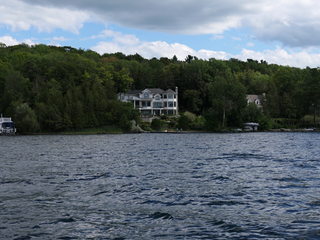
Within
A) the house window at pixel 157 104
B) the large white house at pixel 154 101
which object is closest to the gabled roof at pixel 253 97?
the large white house at pixel 154 101

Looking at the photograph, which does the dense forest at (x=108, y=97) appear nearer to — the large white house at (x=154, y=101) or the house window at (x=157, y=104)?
the large white house at (x=154, y=101)

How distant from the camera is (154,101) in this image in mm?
151000

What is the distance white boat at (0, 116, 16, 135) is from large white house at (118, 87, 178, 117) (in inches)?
1696

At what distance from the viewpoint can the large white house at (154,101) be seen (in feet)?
492

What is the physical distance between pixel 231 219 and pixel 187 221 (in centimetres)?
180

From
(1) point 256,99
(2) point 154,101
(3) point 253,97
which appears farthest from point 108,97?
(1) point 256,99

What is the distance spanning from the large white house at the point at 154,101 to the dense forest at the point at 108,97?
4.82 m

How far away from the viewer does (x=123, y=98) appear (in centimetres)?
15262

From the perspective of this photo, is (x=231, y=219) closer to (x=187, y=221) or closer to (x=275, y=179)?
(x=187, y=221)

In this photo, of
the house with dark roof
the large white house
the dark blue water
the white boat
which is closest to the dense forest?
the white boat

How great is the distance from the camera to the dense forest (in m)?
122

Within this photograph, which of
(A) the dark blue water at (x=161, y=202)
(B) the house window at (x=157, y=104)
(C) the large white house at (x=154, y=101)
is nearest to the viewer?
(A) the dark blue water at (x=161, y=202)

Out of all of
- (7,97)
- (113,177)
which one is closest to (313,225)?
(113,177)

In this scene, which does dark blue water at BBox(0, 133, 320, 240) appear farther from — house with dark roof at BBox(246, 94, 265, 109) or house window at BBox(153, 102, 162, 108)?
house with dark roof at BBox(246, 94, 265, 109)
